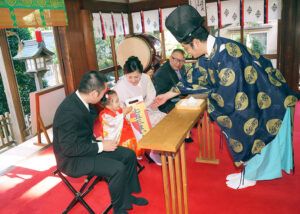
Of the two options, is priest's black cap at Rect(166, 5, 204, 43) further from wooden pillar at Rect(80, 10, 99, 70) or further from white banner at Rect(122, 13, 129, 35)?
white banner at Rect(122, 13, 129, 35)

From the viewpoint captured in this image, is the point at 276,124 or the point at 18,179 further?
the point at 18,179

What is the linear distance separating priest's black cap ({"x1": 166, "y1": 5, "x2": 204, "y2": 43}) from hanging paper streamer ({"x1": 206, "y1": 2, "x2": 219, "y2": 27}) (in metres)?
4.58

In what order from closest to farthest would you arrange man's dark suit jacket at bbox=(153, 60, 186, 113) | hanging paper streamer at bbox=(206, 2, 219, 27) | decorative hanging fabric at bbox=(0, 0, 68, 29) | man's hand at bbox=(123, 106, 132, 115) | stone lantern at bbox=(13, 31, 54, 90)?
man's hand at bbox=(123, 106, 132, 115)
decorative hanging fabric at bbox=(0, 0, 68, 29)
man's dark suit jacket at bbox=(153, 60, 186, 113)
hanging paper streamer at bbox=(206, 2, 219, 27)
stone lantern at bbox=(13, 31, 54, 90)

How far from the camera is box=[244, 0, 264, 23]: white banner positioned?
20.2 ft

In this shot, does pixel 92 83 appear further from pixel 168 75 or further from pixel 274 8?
pixel 274 8

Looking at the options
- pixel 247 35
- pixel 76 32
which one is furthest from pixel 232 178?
pixel 247 35

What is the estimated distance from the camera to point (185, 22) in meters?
2.38

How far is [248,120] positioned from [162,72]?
6.58 feet

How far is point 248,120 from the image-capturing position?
266cm

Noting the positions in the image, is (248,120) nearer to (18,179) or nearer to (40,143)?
(18,179)

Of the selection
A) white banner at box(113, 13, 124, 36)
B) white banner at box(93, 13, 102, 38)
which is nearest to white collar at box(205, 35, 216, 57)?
white banner at box(93, 13, 102, 38)

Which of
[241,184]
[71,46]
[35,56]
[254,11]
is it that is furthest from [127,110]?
[35,56]

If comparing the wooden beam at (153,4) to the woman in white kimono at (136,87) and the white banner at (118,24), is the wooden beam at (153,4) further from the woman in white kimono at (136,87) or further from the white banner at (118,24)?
the woman in white kimono at (136,87)

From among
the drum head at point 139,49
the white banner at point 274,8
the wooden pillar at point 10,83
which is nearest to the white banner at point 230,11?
the white banner at point 274,8
